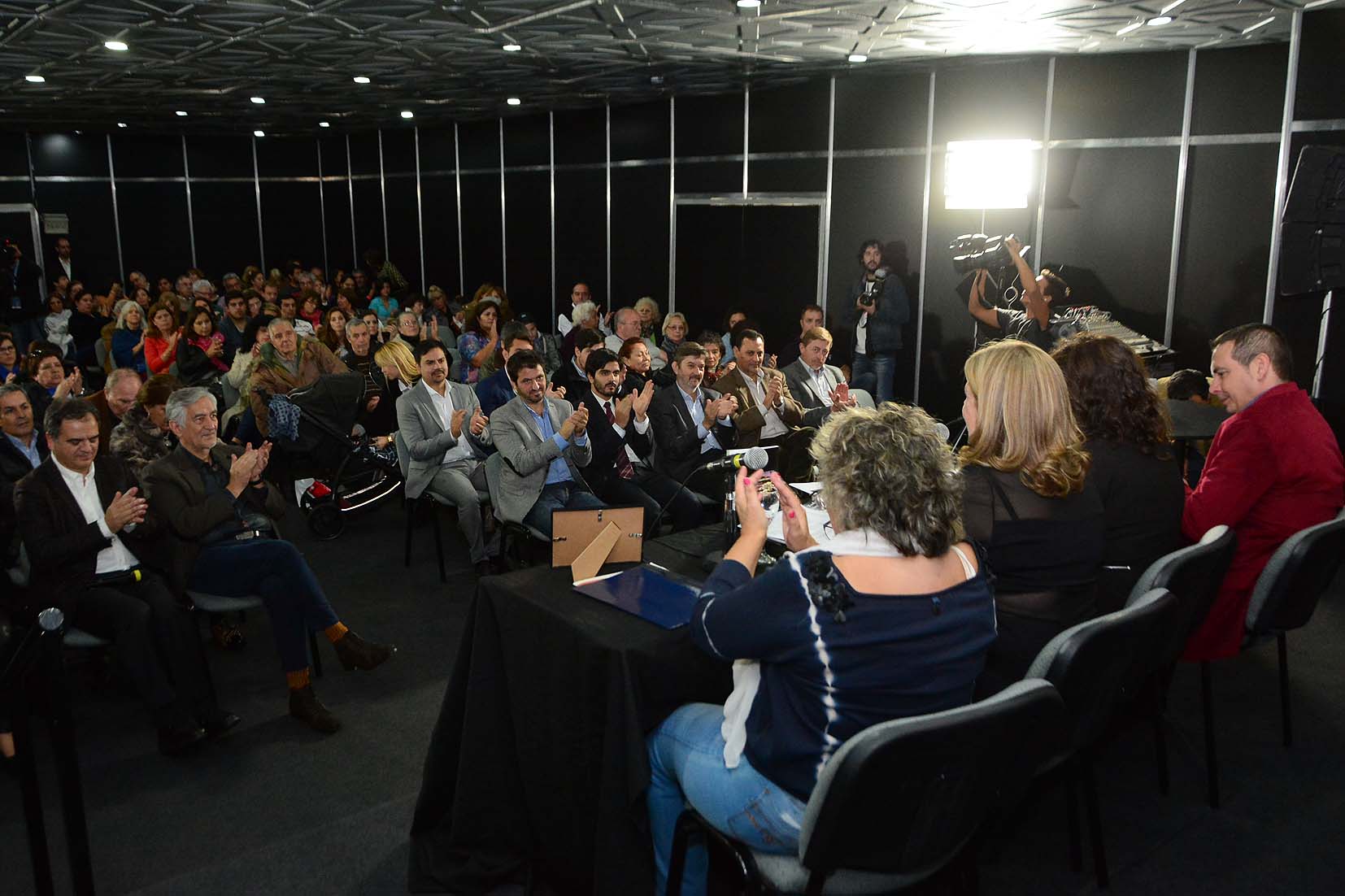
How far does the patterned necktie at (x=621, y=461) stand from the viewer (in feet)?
16.5

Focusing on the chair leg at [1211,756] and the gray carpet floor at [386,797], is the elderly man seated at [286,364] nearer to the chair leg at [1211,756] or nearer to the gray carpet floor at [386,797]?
the gray carpet floor at [386,797]

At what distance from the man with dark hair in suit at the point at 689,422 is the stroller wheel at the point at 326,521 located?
2.13 meters

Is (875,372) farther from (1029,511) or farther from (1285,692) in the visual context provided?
(1029,511)

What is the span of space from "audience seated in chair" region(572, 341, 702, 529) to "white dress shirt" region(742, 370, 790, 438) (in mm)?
703

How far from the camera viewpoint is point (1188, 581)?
2732 millimetres

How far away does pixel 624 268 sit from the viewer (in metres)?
11.5

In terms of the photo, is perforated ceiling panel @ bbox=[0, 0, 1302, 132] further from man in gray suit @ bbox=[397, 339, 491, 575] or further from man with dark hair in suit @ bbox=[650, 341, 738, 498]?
man in gray suit @ bbox=[397, 339, 491, 575]

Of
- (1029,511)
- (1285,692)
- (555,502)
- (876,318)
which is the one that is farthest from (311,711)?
(876,318)

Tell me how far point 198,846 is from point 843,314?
7069 millimetres

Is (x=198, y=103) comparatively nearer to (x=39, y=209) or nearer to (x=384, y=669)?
(x=39, y=209)

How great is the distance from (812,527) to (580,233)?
30.7 feet

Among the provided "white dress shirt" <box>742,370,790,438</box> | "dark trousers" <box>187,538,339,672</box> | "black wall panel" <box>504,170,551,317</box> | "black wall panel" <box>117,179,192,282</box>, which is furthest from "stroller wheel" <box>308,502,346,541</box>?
"black wall panel" <box>117,179,192,282</box>

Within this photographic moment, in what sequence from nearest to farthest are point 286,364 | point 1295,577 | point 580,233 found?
point 1295,577
point 286,364
point 580,233

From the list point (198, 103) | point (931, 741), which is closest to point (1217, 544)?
point (931, 741)
